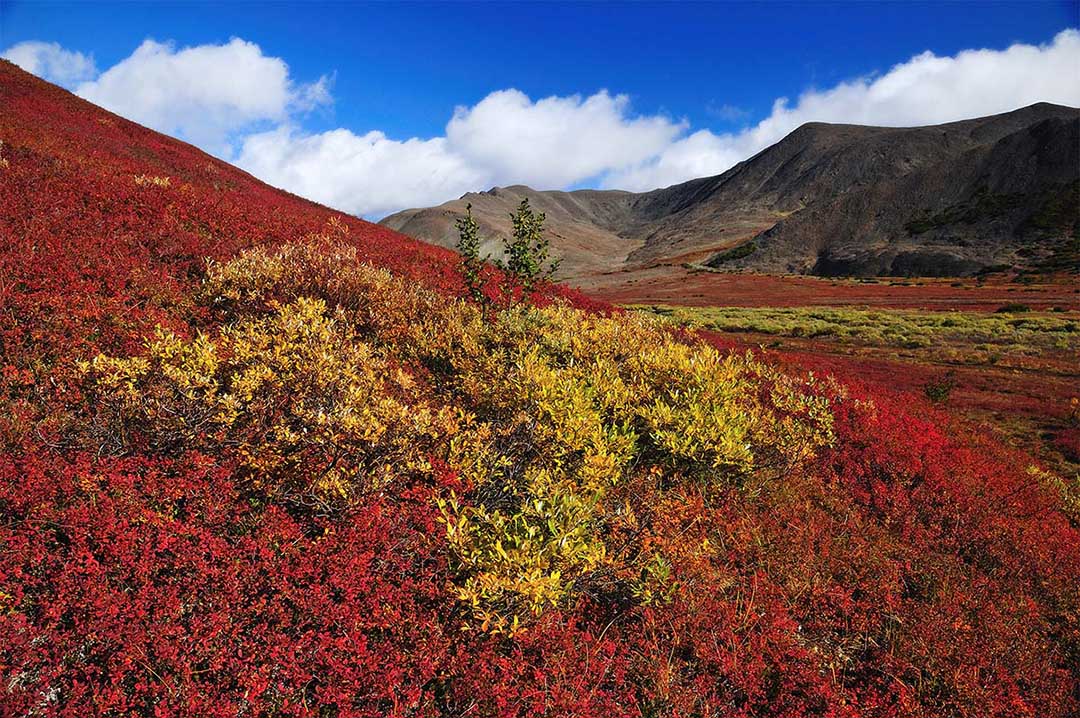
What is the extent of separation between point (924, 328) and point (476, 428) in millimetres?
41341

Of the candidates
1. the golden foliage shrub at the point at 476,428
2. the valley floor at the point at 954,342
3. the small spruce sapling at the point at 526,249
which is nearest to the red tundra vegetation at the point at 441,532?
the golden foliage shrub at the point at 476,428

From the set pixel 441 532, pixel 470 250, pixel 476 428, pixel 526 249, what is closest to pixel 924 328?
pixel 526 249

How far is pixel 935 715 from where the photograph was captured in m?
5.19

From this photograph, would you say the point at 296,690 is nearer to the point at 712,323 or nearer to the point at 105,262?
the point at 105,262

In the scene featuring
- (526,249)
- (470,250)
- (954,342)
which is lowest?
(954,342)

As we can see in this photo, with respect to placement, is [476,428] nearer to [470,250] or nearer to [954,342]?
[470,250]

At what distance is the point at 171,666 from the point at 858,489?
10.5 meters

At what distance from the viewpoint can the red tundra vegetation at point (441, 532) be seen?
4.29 metres

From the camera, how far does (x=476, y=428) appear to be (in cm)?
694

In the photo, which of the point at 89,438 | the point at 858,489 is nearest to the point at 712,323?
the point at 858,489

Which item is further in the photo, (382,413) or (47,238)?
(47,238)

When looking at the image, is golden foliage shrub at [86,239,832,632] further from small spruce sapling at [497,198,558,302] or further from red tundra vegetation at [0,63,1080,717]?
small spruce sapling at [497,198,558,302]

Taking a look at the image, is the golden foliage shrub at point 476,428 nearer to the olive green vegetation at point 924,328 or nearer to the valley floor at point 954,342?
the valley floor at point 954,342

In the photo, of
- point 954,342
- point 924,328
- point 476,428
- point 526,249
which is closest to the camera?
point 476,428
